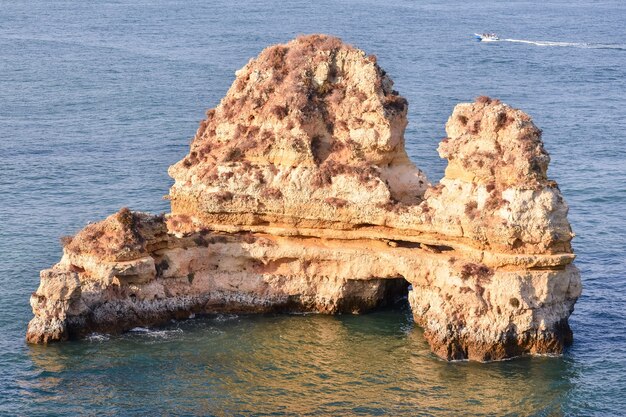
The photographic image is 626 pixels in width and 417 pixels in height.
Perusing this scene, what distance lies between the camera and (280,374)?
57406 mm

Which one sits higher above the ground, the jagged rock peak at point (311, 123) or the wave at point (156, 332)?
the jagged rock peak at point (311, 123)

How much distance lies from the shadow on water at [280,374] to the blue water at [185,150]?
10cm

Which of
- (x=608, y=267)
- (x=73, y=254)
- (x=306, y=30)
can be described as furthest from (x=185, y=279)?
(x=306, y=30)

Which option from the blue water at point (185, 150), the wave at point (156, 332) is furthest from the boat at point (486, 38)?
the wave at point (156, 332)

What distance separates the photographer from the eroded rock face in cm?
5803

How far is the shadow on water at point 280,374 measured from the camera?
54125 mm

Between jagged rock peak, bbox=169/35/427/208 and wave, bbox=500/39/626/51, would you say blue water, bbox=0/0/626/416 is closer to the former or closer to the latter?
wave, bbox=500/39/626/51

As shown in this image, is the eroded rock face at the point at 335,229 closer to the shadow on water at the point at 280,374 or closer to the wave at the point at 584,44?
the shadow on water at the point at 280,374

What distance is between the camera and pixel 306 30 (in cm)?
16738

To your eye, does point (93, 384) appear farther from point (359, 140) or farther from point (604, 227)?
point (604, 227)

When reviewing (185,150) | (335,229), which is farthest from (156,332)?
(185,150)

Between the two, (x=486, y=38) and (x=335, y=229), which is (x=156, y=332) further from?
(x=486, y=38)

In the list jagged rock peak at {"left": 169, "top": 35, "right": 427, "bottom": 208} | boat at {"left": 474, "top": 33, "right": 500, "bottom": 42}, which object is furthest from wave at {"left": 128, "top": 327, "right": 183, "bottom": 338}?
boat at {"left": 474, "top": 33, "right": 500, "bottom": 42}

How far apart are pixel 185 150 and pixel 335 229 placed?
40723mm
